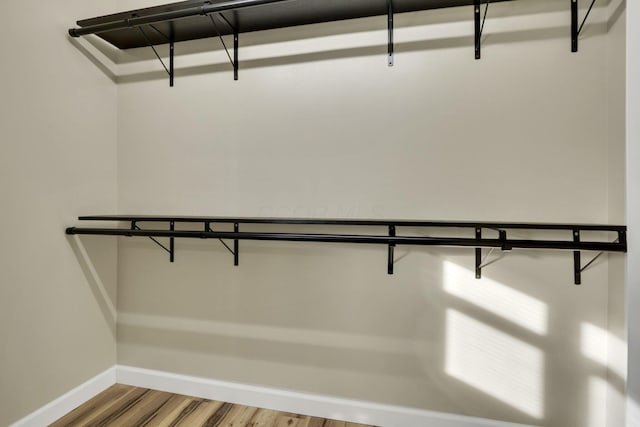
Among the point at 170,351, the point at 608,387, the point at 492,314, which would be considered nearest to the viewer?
the point at 608,387

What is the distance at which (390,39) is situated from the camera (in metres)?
1.47

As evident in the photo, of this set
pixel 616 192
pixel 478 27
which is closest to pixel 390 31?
pixel 478 27

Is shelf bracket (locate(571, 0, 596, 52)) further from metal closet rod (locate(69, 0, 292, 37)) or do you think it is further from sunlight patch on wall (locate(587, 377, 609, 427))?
sunlight patch on wall (locate(587, 377, 609, 427))

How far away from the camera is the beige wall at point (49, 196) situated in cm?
139

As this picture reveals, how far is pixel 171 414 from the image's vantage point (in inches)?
63.5

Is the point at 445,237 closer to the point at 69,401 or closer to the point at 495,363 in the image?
the point at 495,363

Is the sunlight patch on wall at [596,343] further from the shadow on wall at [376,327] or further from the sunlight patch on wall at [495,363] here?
the sunlight patch on wall at [495,363]

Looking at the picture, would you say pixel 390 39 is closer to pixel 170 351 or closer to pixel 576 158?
pixel 576 158

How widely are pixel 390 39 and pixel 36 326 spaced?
2077 mm

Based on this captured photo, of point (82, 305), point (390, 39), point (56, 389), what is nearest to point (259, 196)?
point (390, 39)

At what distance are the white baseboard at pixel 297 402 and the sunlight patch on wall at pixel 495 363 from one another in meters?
0.13

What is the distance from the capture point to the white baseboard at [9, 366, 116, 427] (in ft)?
4.84

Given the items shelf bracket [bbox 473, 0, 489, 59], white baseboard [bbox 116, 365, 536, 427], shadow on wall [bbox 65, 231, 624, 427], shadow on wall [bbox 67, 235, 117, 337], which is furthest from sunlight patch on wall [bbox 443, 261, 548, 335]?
shadow on wall [bbox 67, 235, 117, 337]

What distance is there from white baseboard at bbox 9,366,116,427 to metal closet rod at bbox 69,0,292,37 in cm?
178
